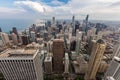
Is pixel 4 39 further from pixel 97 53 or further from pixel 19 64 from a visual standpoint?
pixel 97 53

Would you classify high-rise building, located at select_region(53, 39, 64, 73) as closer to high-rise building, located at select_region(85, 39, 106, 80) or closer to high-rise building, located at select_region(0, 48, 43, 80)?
high-rise building, located at select_region(85, 39, 106, 80)

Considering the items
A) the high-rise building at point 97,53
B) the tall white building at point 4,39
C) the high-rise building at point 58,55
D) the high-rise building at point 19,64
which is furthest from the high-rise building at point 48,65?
the tall white building at point 4,39

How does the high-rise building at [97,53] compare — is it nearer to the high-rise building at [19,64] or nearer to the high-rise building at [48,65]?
the high-rise building at [48,65]

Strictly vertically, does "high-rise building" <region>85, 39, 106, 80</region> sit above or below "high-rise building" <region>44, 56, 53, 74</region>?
above

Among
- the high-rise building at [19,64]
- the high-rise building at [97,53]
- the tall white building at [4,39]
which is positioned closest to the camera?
the high-rise building at [19,64]

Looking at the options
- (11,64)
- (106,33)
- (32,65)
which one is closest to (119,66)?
(32,65)

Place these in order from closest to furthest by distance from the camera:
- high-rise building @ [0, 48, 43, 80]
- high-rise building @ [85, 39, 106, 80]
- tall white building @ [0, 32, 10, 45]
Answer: high-rise building @ [0, 48, 43, 80] → high-rise building @ [85, 39, 106, 80] → tall white building @ [0, 32, 10, 45]

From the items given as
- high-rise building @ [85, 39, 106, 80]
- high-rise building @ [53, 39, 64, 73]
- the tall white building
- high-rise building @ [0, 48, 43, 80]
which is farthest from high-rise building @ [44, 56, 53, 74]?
the tall white building

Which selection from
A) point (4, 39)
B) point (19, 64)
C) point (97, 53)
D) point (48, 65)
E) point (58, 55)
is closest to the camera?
point (19, 64)

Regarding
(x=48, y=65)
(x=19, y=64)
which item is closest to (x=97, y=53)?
(x=19, y=64)
